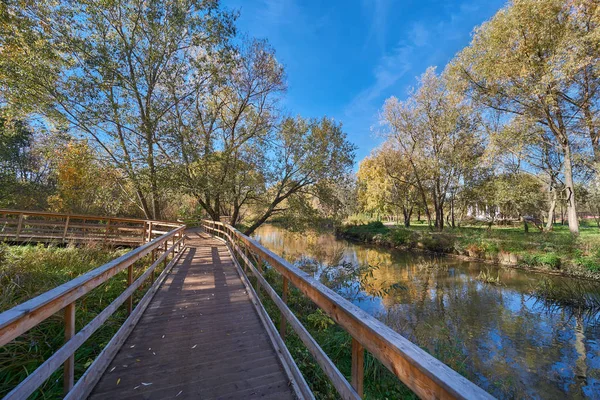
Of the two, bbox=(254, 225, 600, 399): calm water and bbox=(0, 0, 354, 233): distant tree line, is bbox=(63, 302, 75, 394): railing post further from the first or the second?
bbox=(0, 0, 354, 233): distant tree line

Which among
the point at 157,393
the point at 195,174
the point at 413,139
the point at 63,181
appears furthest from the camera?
the point at 413,139

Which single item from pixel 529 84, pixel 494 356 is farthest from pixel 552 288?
pixel 529 84

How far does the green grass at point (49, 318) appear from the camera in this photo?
95.1 inches

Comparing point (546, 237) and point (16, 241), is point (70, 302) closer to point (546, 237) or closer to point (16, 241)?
point (16, 241)

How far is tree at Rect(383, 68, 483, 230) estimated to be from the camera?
61.2 feet

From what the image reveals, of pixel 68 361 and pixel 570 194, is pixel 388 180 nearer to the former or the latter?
pixel 570 194

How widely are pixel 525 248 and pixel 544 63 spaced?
873cm

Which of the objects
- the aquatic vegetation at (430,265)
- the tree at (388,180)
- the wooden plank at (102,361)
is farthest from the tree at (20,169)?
the tree at (388,180)

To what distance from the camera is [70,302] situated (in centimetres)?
197

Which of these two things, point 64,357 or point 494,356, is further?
point 494,356

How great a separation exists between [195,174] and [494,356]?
12921 millimetres

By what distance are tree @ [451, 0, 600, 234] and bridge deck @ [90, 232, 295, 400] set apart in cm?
1451

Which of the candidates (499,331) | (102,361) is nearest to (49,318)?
(102,361)

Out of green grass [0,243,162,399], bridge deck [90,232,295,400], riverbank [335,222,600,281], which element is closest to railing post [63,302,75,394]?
bridge deck [90,232,295,400]
